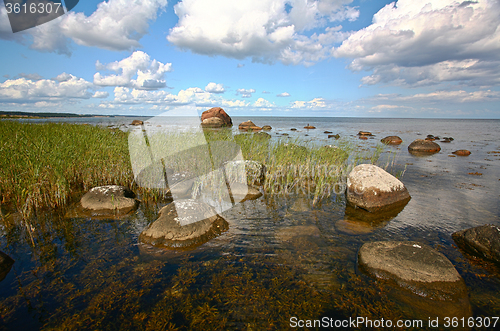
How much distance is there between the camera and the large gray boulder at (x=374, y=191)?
298 inches

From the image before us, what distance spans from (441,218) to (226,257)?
6.74 m

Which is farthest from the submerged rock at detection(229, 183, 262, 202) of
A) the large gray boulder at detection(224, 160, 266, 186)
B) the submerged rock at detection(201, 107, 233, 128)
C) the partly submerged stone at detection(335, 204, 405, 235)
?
the submerged rock at detection(201, 107, 233, 128)

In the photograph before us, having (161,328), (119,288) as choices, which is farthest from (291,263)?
(119,288)

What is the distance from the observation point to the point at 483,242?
4.98m

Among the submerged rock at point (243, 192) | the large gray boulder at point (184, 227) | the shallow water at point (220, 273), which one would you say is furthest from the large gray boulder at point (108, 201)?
the submerged rock at point (243, 192)

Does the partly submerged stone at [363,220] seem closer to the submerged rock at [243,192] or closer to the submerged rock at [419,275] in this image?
the submerged rock at [419,275]

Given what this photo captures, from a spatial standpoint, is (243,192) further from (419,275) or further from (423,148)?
(423,148)

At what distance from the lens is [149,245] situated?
5207 mm

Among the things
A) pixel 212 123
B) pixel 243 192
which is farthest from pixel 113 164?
pixel 212 123

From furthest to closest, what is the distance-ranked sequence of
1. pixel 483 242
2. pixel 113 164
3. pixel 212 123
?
pixel 212 123 < pixel 113 164 < pixel 483 242

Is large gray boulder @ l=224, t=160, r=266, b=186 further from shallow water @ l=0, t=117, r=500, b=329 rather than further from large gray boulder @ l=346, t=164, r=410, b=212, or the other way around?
large gray boulder @ l=346, t=164, r=410, b=212

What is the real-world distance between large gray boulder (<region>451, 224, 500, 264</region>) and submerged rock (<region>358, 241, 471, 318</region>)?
1.43 m

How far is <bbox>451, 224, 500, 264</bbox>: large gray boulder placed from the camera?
15.7 ft

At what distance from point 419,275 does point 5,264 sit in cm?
769
